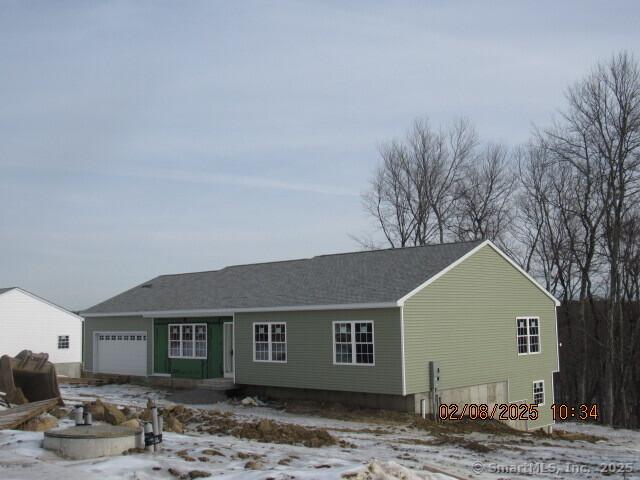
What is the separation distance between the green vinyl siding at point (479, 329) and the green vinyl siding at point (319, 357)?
0.52 m

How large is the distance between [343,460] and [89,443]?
4.19m

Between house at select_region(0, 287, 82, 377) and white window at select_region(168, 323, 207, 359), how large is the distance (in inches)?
578

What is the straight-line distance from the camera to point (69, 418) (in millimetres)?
16141

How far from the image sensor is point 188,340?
27.8 metres

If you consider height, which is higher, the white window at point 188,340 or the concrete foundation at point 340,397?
the white window at point 188,340

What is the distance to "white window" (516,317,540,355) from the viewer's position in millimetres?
25906

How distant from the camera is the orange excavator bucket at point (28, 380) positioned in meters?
17.8

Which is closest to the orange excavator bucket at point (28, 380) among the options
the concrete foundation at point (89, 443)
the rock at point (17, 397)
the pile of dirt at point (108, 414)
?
the rock at point (17, 397)

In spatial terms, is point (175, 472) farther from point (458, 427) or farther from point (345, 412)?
point (458, 427)

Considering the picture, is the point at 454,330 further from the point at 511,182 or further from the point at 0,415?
the point at 511,182

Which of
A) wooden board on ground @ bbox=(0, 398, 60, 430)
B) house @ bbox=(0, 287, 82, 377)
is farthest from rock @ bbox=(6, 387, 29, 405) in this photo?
house @ bbox=(0, 287, 82, 377)

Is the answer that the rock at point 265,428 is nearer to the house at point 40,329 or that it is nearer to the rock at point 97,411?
the rock at point 97,411

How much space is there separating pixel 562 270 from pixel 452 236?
6829 mm

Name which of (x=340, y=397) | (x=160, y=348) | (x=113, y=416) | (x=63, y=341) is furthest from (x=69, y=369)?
(x=113, y=416)
